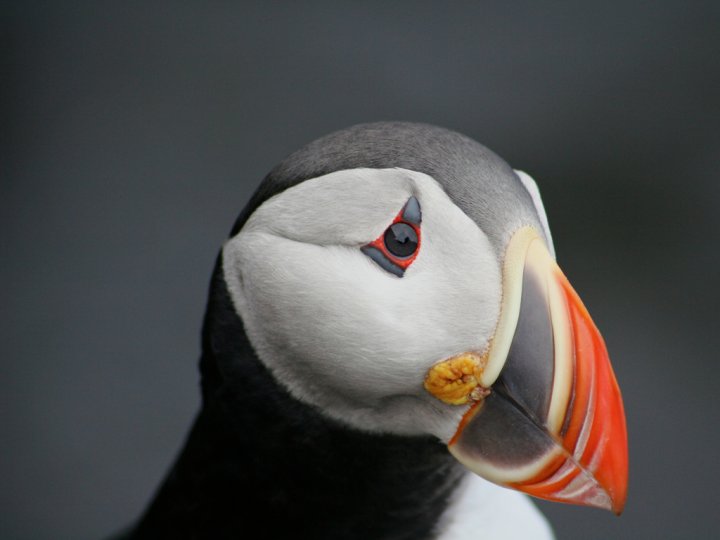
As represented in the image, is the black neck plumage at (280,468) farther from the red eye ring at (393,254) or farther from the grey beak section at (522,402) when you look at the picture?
the red eye ring at (393,254)

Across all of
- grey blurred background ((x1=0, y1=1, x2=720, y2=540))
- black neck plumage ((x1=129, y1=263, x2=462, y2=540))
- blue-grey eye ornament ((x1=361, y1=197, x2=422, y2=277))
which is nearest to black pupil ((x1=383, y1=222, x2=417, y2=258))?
blue-grey eye ornament ((x1=361, y1=197, x2=422, y2=277))

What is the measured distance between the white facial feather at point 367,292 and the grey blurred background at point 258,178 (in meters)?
1.73

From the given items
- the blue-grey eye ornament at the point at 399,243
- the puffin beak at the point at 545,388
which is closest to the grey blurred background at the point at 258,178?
the puffin beak at the point at 545,388

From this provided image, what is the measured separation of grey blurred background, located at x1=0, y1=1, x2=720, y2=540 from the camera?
9.56 ft

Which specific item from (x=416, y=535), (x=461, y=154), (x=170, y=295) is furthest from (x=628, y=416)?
(x=461, y=154)

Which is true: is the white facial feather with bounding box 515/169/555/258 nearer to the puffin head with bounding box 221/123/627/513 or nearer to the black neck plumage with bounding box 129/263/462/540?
the puffin head with bounding box 221/123/627/513

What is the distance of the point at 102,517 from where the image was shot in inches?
111

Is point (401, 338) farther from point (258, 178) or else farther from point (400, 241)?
point (258, 178)

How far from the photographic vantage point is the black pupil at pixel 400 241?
1.19 m

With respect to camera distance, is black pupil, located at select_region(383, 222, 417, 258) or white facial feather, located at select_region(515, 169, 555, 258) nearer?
black pupil, located at select_region(383, 222, 417, 258)

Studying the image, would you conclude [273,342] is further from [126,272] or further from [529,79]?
[529,79]

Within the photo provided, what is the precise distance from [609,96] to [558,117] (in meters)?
0.23

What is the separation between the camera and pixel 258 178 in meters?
3.33

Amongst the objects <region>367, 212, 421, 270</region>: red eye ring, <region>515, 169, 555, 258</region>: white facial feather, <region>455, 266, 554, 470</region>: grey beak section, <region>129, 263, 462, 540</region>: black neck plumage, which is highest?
<region>515, 169, 555, 258</region>: white facial feather
